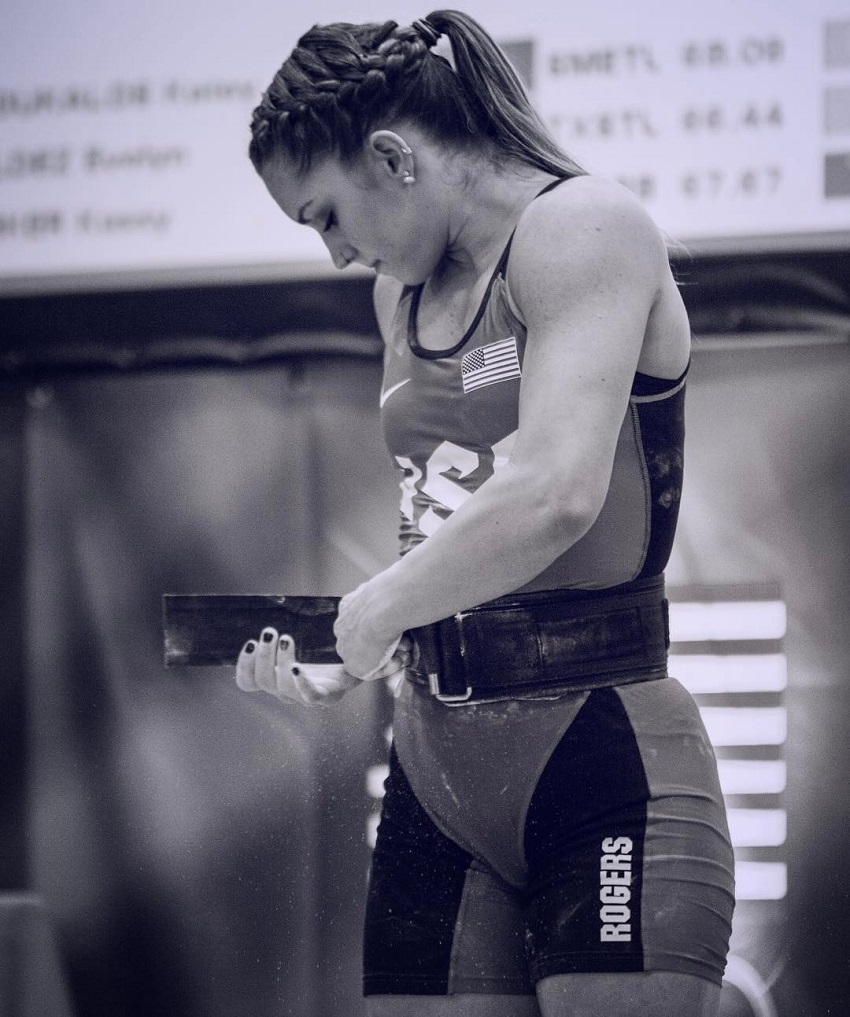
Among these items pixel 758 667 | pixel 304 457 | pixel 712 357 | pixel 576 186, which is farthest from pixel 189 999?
pixel 576 186

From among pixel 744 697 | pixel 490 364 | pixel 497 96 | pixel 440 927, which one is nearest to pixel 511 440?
pixel 490 364

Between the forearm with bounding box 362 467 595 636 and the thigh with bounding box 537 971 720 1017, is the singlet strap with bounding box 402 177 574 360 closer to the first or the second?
the forearm with bounding box 362 467 595 636

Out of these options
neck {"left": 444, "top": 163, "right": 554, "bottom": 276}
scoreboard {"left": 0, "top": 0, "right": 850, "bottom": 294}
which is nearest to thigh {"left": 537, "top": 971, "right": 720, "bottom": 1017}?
neck {"left": 444, "top": 163, "right": 554, "bottom": 276}

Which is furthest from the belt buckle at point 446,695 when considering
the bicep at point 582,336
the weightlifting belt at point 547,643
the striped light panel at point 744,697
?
the striped light panel at point 744,697

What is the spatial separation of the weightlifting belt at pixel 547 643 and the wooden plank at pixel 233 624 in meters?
0.16

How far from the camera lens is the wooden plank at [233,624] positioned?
123cm

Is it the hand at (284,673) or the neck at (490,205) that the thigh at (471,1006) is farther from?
the neck at (490,205)

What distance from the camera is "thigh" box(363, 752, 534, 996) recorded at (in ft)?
3.73

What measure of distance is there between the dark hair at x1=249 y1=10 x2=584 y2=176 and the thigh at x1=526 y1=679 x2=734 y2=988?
527 mm

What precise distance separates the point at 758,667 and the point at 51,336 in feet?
5.10

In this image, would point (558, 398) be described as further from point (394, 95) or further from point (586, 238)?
point (394, 95)

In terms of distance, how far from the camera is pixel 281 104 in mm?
1098

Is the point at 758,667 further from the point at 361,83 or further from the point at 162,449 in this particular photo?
the point at 361,83

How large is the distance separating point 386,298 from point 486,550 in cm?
50
